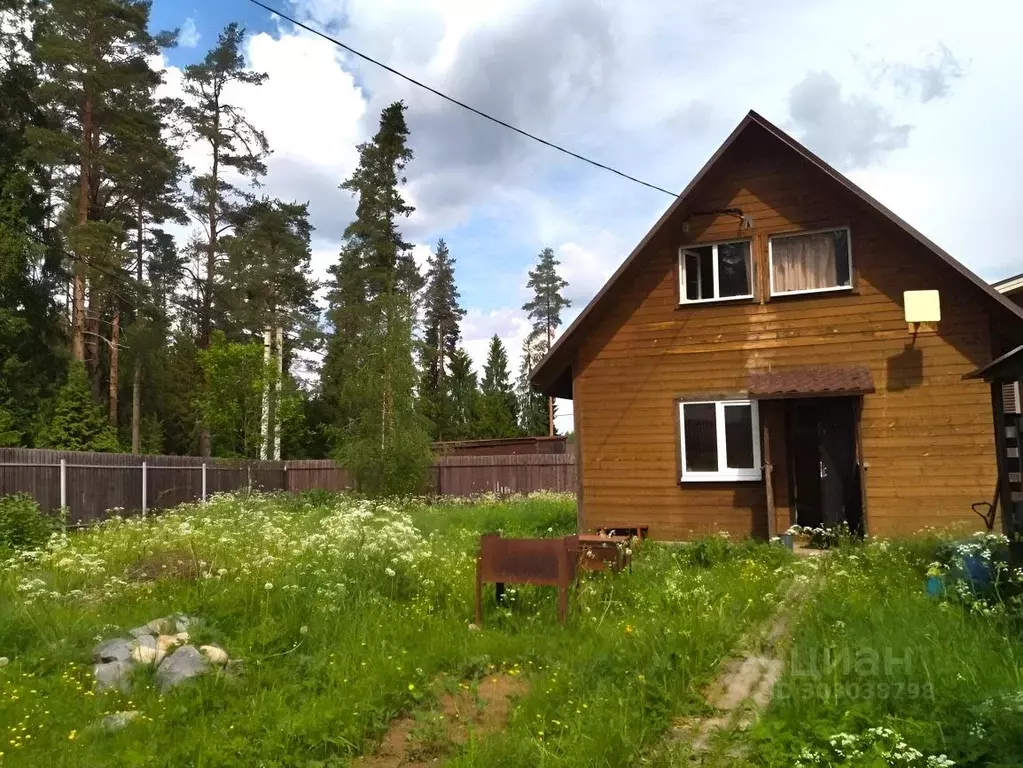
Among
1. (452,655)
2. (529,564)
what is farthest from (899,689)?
(529,564)

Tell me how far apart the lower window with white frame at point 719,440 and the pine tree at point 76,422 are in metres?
23.3

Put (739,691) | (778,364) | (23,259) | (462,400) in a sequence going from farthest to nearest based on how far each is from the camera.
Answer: (462,400), (23,259), (778,364), (739,691)

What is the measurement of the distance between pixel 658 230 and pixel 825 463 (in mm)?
4415

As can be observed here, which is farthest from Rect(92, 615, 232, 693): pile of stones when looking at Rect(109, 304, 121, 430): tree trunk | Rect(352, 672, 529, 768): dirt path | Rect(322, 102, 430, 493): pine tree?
Rect(109, 304, 121, 430): tree trunk

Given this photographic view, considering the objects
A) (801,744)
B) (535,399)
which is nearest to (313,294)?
(535,399)

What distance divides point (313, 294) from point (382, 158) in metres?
8.33

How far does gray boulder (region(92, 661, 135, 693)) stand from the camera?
19.8 ft

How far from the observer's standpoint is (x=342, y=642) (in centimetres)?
671

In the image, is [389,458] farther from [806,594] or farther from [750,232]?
[806,594]

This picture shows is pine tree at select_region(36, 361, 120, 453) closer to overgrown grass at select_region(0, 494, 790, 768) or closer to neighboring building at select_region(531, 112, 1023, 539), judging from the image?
overgrown grass at select_region(0, 494, 790, 768)

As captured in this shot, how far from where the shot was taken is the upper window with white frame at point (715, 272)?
43.1ft

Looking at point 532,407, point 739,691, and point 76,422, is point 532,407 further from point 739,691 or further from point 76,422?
point 739,691

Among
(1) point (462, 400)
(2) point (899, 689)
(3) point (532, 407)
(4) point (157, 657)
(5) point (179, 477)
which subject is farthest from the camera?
(3) point (532, 407)

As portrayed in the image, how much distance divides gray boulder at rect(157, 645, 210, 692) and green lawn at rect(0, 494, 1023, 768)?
4.8 inches
